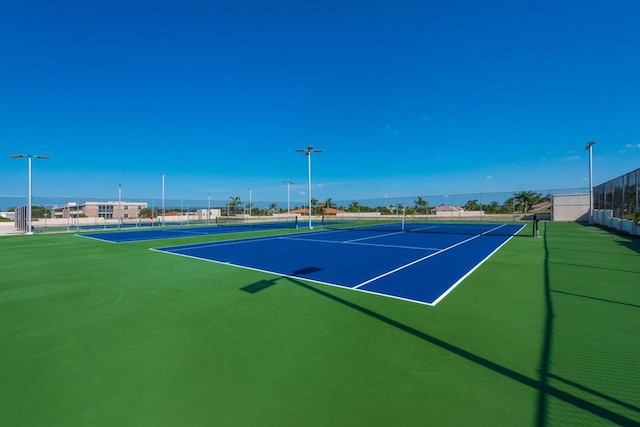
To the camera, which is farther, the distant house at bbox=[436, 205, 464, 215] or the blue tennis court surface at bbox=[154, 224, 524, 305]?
the distant house at bbox=[436, 205, 464, 215]

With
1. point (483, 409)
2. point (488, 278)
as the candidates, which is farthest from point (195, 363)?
point (488, 278)

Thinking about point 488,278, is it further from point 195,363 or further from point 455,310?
point 195,363

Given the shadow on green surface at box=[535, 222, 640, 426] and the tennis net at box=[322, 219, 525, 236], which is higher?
the tennis net at box=[322, 219, 525, 236]

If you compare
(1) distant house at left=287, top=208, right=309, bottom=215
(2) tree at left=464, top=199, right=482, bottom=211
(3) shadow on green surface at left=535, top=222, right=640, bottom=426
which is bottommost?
(3) shadow on green surface at left=535, top=222, right=640, bottom=426

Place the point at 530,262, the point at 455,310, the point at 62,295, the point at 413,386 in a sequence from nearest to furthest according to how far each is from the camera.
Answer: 1. the point at 413,386
2. the point at 455,310
3. the point at 62,295
4. the point at 530,262

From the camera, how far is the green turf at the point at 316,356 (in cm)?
245

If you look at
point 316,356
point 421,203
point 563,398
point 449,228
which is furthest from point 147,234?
point 421,203

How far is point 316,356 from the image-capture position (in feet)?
10.9

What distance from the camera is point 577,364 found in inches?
124

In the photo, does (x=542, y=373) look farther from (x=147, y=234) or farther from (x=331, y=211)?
(x=331, y=211)

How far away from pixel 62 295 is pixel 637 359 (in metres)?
8.53

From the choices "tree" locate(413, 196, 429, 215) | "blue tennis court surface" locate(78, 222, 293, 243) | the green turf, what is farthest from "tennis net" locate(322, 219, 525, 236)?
the green turf

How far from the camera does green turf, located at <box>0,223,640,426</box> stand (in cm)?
245

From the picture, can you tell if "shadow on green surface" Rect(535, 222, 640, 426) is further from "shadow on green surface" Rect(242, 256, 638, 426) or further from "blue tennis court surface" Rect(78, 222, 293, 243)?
"blue tennis court surface" Rect(78, 222, 293, 243)
